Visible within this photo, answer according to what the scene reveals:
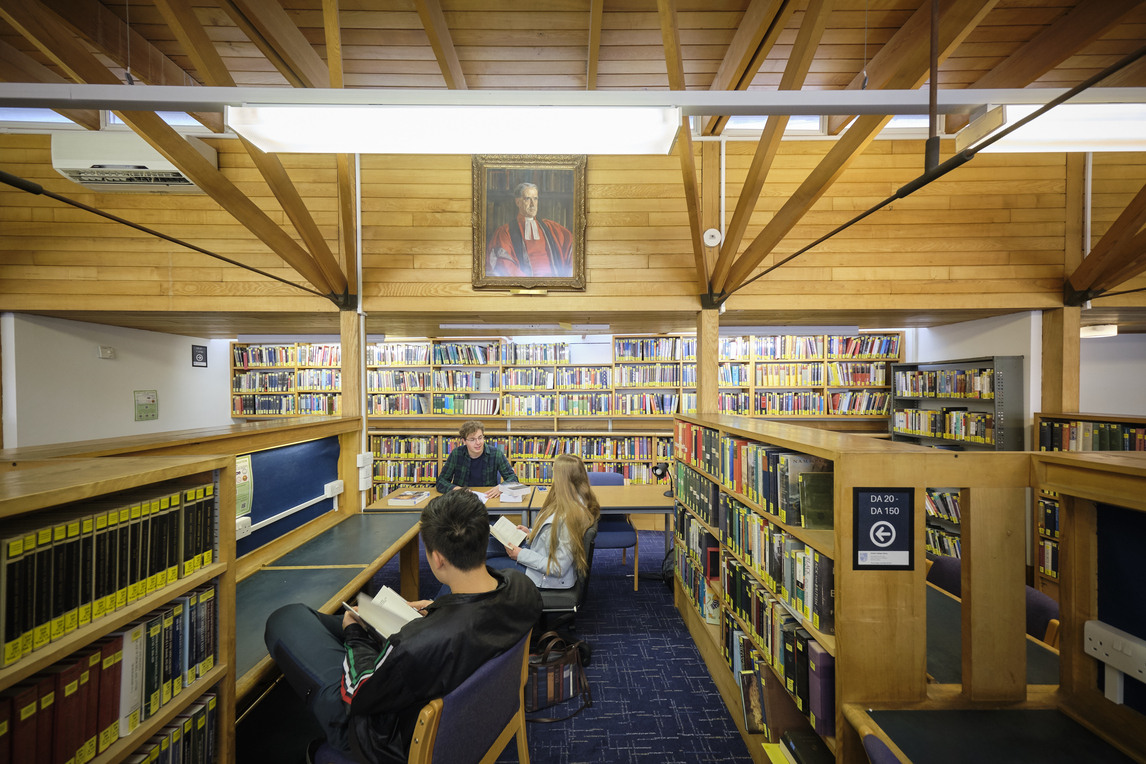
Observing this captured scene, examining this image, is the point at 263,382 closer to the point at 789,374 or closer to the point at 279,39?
the point at 279,39

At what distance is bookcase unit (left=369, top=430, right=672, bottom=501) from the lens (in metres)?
5.79

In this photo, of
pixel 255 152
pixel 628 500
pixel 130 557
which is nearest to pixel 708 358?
pixel 628 500

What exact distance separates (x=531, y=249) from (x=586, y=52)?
5.10 ft

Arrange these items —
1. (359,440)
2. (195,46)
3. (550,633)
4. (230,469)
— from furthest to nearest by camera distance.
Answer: (359,440), (550,633), (195,46), (230,469)

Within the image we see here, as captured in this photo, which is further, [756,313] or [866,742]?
[756,313]

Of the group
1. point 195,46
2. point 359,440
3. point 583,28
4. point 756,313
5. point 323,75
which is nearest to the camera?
point 195,46

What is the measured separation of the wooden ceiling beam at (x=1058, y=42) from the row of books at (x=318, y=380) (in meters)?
7.20

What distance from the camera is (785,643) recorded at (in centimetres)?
177

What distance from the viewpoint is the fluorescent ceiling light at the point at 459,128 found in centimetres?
157

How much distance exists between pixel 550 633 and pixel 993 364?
4.66m

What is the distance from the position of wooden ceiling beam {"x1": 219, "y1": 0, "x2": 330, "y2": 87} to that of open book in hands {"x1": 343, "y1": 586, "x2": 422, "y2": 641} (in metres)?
3.36

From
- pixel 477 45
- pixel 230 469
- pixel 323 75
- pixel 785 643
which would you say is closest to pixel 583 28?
pixel 477 45

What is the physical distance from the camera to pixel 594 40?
2928 mm

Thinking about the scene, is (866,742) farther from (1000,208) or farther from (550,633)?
(1000,208)
